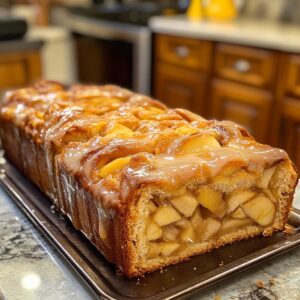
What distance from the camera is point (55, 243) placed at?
2.75 ft

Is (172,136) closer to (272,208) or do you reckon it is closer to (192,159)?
(192,159)

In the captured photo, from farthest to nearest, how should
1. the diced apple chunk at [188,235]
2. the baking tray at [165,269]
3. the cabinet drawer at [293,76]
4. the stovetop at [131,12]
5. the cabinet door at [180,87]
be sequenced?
the stovetop at [131,12]
the cabinet door at [180,87]
the cabinet drawer at [293,76]
the diced apple chunk at [188,235]
the baking tray at [165,269]

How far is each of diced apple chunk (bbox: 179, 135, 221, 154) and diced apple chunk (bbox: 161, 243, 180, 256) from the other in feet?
0.56

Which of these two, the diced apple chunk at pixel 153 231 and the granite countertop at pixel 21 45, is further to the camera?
the granite countertop at pixel 21 45

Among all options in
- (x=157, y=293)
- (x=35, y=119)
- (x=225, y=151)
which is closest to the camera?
(x=157, y=293)

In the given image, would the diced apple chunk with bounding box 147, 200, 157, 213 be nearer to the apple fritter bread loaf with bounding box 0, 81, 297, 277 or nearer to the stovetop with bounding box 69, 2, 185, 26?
the apple fritter bread loaf with bounding box 0, 81, 297, 277

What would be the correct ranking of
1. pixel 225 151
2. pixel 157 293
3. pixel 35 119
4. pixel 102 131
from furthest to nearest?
pixel 35 119
pixel 102 131
pixel 225 151
pixel 157 293

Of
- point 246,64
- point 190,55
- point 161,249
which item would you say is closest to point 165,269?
point 161,249

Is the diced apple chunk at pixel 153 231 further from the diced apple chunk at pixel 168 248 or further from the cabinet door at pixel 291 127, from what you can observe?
the cabinet door at pixel 291 127

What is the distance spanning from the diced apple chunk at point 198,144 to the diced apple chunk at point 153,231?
0.15 m

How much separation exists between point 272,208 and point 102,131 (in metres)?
0.39

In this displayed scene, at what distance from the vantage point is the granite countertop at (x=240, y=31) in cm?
210

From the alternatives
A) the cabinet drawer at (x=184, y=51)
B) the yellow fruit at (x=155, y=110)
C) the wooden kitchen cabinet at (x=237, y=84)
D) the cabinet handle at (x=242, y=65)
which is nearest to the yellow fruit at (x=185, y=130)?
the yellow fruit at (x=155, y=110)

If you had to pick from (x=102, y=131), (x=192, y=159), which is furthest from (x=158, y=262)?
(x=102, y=131)
